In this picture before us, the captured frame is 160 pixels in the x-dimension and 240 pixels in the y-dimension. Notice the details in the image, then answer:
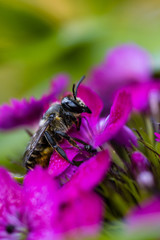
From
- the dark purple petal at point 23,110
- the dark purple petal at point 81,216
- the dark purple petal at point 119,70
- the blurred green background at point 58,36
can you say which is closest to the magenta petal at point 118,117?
the dark purple petal at point 81,216

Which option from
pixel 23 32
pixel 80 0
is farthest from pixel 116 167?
pixel 80 0

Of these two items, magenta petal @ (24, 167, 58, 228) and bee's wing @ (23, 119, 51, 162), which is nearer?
magenta petal @ (24, 167, 58, 228)

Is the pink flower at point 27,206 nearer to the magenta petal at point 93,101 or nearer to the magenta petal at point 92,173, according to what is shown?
the magenta petal at point 92,173

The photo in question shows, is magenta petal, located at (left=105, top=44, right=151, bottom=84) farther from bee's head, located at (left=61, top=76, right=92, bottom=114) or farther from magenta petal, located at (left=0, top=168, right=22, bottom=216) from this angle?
magenta petal, located at (left=0, top=168, right=22, bottom=216)

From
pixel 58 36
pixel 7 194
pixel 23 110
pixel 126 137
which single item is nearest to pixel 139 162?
pixel 126 137

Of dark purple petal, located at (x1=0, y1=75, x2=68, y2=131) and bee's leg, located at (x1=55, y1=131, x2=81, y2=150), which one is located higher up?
dark purple petal, located at (x1=0, y1=75, x2=68, y2=131)

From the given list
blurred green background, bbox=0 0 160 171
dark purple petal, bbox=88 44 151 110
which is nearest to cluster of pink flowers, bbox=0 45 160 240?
dark purple petal, bbox=88 44 151 110

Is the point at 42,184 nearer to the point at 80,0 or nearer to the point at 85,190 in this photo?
the point at 85,190
